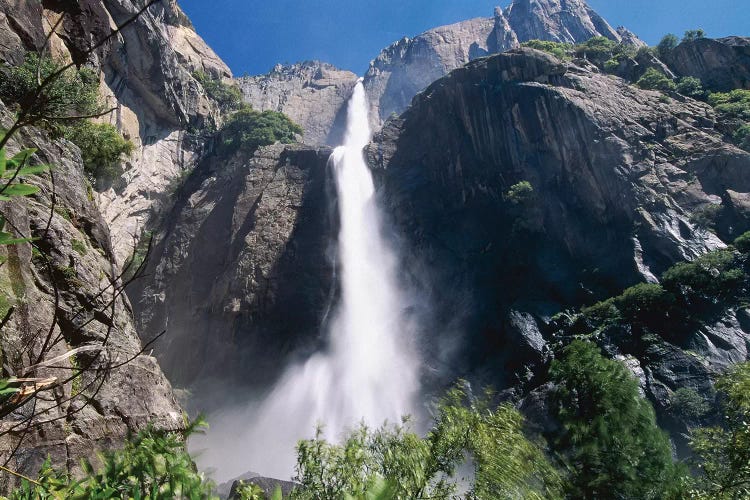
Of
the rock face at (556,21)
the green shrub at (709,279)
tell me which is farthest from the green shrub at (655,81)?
the rock face at (556,21)

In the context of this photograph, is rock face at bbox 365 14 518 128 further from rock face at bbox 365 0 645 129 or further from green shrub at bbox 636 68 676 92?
green shrub at bbox 636 68 676 92

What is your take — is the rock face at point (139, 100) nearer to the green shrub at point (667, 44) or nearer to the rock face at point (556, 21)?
the green shrub at point (667, 44)

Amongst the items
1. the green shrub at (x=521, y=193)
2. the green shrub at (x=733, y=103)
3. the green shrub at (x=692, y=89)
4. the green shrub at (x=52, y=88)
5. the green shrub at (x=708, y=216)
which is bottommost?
the green shrub at (x=708, y=216)

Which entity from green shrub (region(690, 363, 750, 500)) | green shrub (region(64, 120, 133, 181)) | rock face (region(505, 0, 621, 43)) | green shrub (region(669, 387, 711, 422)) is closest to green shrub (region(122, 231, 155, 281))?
green shrub (region(64, 120, 133, 181))

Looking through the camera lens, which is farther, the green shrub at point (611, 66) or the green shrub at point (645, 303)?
the green shrub at point (611, 66)

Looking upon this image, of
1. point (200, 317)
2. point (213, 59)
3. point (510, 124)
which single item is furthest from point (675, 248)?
point (213, 59)

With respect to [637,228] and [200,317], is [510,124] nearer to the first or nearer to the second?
[637,228]
